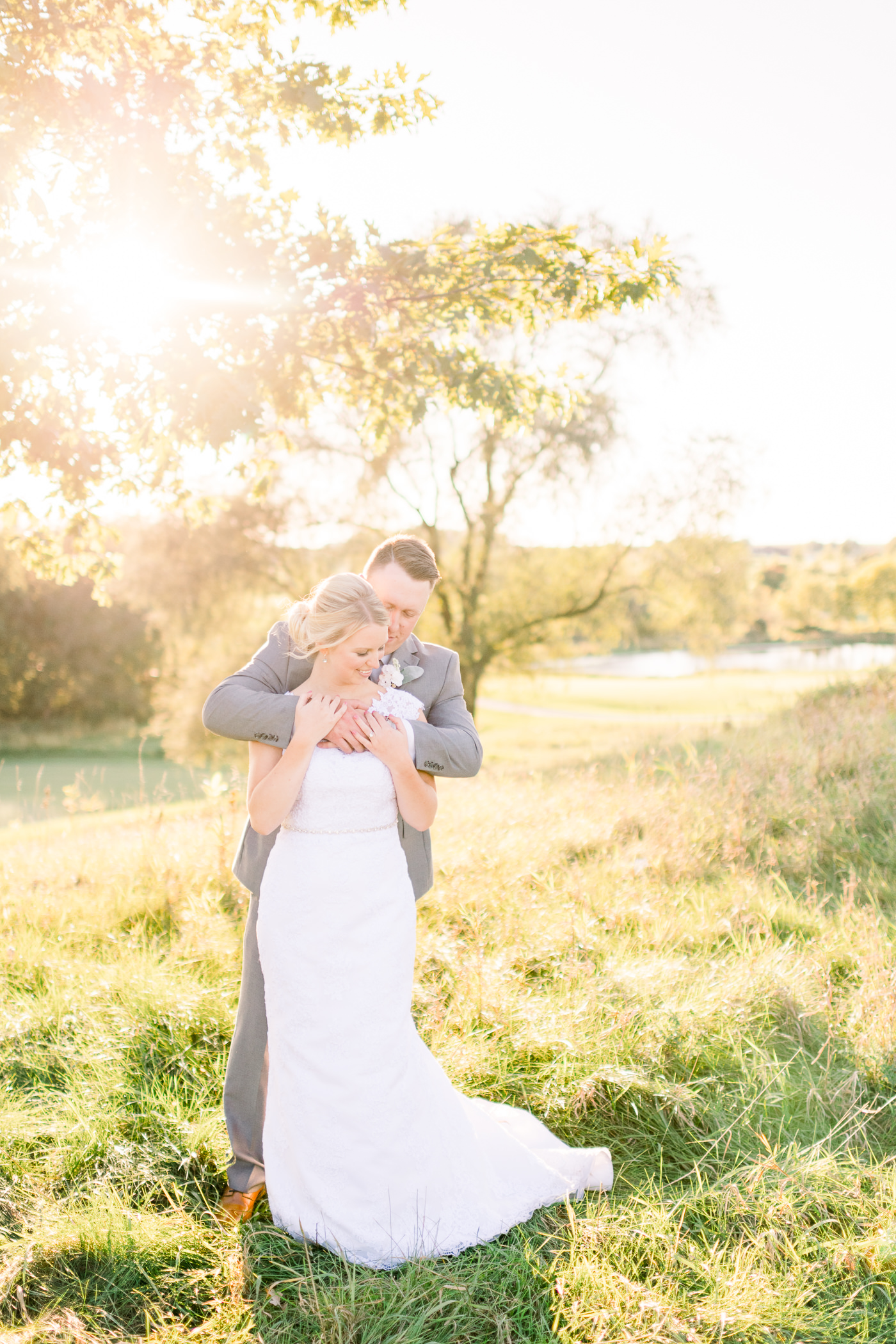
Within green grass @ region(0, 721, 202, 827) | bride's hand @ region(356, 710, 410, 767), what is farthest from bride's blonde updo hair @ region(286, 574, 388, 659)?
green grass @ region(0, 721, 202, 827)

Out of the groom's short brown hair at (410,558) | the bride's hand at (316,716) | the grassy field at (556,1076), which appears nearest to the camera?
the grassy field at (556,1076)

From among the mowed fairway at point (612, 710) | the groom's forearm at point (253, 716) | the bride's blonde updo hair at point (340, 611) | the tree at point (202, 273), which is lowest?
the mowed fairway at point (612, 710)

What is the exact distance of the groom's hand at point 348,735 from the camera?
8.87 ft

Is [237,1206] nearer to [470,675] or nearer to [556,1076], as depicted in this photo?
[556,1076]

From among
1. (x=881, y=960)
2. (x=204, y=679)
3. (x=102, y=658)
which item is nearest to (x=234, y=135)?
(x=881, y=960)

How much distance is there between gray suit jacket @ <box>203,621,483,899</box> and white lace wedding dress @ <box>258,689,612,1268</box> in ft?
0.67

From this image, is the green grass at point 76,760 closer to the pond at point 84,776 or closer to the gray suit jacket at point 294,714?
the pond at point 84,776

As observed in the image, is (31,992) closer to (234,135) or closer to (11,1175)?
(11,1175)

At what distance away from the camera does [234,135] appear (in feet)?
18.3

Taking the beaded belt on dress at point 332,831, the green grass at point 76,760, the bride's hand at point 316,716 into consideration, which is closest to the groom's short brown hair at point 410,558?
the bride's hand at point 316,716

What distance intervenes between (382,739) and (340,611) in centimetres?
46

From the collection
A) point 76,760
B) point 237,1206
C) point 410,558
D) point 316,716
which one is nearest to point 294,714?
point 316,716

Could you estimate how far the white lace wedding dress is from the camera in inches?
106

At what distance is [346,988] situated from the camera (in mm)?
2713
